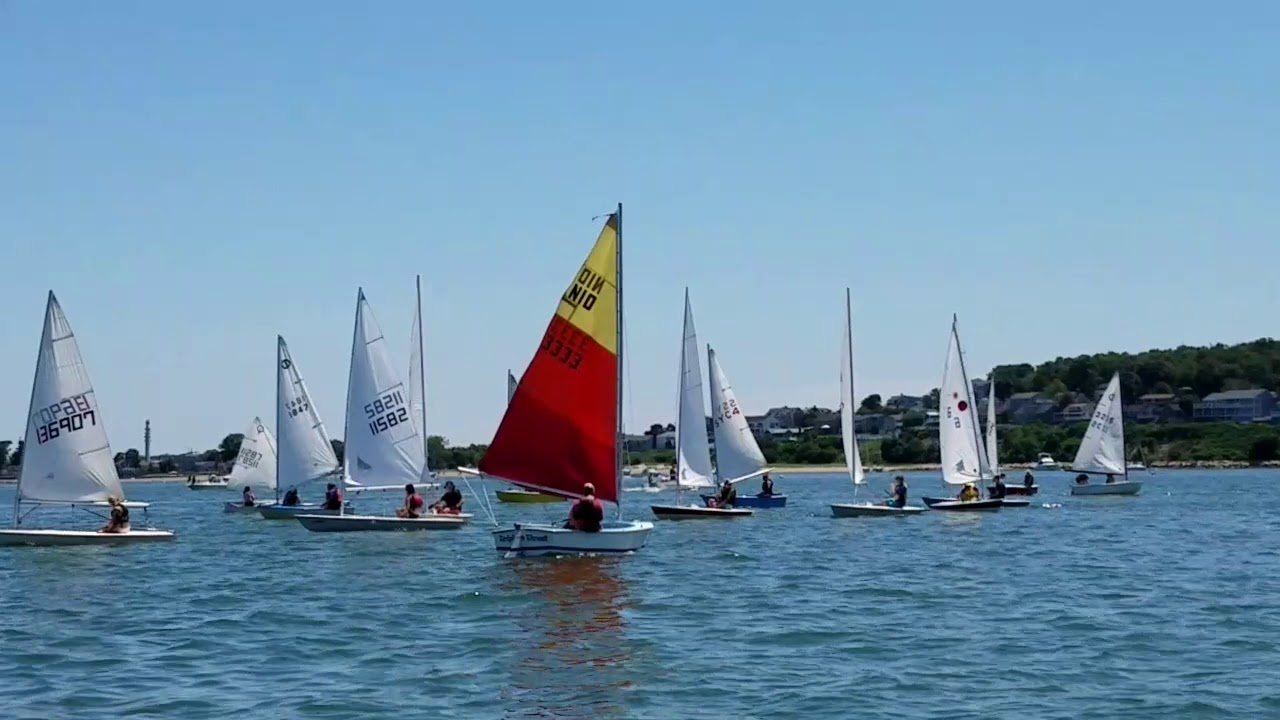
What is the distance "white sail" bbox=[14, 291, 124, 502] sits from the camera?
36.0 metres

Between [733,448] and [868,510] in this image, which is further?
[733,448]

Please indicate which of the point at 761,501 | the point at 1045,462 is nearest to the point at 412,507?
the point at 761,501

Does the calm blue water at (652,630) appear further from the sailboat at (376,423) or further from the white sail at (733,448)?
the white sail at (733,448)

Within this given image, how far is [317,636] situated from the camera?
2212cm

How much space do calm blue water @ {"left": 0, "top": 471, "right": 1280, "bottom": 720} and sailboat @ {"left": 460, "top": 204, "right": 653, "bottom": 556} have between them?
1.78 meters

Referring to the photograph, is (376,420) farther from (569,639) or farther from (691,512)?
(569,639)

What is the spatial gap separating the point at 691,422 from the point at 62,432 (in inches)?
886

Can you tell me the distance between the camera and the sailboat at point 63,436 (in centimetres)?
3603

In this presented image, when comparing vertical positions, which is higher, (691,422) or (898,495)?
(691,422)

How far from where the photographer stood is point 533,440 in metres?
31.0

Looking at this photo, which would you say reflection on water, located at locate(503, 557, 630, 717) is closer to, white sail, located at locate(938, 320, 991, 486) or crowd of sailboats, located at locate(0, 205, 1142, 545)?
crowd of sailboats, located at locate(0, 205, 1142, 545)

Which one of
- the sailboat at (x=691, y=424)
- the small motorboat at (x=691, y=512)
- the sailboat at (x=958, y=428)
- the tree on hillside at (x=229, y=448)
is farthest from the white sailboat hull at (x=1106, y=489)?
the tree on hillside at (x=229, y=448)

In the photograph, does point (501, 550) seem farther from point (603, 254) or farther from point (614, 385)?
point (603, 254)

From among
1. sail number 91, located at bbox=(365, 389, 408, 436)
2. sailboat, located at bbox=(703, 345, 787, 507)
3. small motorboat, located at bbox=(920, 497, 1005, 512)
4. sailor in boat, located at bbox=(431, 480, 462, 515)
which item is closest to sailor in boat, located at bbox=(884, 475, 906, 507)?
small motorboat, located at bbox=(920, 497, 1005, 512)
